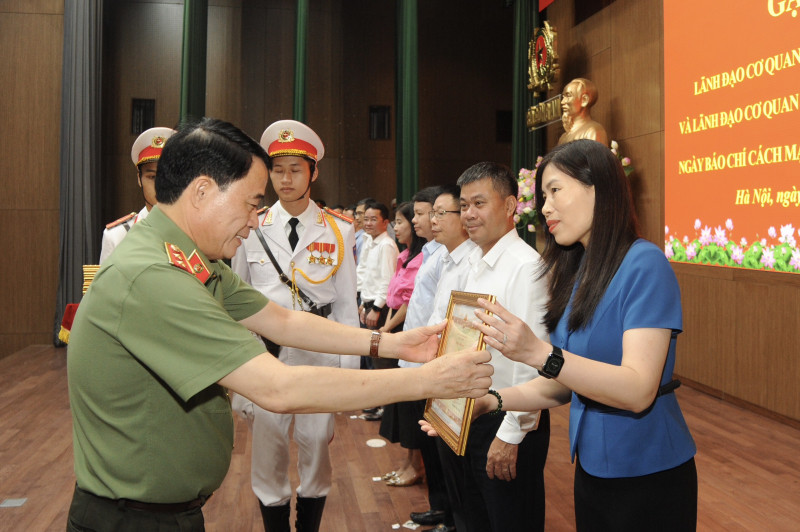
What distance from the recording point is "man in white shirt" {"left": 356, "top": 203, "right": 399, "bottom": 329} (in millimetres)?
4598

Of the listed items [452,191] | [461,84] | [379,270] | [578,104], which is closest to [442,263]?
[452,191]

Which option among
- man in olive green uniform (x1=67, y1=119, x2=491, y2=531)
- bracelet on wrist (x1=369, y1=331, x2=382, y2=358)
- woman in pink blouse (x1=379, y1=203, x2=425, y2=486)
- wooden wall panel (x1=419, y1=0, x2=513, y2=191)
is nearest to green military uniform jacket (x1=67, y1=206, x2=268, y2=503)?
man in olive green uniform (x1=67, y1=119, x2=491, y2=531)

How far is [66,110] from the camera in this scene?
7.38 metres

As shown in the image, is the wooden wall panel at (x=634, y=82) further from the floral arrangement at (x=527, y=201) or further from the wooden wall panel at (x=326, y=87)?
the wooden wall panel at (x=326, y=87)

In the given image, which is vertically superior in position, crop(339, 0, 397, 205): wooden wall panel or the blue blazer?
crop(339, 0, 397, 205): wooden wall panel

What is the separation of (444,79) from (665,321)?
9.16 m

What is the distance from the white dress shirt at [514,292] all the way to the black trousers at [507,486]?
11 cm

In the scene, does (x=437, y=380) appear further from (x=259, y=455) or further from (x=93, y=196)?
(x=93, y=196)

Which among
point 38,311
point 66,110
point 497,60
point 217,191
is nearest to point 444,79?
point 497,60

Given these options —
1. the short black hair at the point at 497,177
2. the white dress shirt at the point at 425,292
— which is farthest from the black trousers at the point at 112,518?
the white dress shirt at the point at 425,292

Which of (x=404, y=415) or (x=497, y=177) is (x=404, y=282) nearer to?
(x=404, y=415)

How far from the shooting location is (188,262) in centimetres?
115

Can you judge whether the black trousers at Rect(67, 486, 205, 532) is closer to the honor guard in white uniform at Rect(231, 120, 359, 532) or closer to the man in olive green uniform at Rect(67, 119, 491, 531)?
the man in olive green uniform at Rect(67, 119, 491, 531)

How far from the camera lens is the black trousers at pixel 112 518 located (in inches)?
44.4
